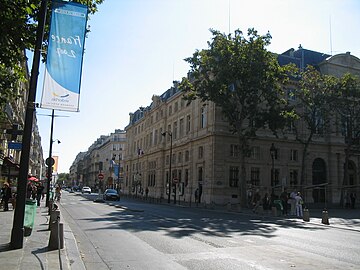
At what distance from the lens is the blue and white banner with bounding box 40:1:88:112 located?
886 cm

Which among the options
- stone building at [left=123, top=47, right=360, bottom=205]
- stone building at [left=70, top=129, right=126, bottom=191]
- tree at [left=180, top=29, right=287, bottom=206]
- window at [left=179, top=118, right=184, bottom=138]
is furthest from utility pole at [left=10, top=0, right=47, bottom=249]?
stone building at [left=70, top=129, right=126, bottom=191]

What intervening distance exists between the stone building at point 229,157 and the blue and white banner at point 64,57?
30.4 m

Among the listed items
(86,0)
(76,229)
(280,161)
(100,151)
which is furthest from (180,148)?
(100,151)

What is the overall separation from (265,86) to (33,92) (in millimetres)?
28242

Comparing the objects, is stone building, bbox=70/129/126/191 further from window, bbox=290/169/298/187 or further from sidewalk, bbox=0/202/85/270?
sidewalk, bbox=0/202/85/270

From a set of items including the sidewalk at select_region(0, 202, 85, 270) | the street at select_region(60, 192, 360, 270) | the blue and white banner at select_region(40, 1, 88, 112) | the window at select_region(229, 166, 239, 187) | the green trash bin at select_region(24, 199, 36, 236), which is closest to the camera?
the sidewalk at select_region(0, 202, 85, 270)

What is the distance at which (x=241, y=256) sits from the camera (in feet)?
30.6

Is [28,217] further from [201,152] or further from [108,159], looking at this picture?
[108,159]

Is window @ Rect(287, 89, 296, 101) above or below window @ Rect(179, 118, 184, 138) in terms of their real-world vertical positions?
above

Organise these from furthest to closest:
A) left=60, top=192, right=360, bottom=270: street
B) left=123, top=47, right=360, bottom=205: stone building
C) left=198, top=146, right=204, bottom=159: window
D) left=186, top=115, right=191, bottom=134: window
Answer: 1. left=186, top=115, right=191, bottom=134: window
2. left=198, top=146, right=204, bottom=159: window
3. left=123, top=47, right=360, bottom=205: stone building
4. left=60, top=192, right=360, bottom=270: street

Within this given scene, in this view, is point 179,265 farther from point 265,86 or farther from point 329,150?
point 329,150

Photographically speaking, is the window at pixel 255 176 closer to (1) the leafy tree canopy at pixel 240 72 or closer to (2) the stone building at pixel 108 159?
(1) the leafy tree canopy at pixel 240 72

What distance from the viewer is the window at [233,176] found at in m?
43.7

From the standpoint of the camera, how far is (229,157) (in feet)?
Result: 144
